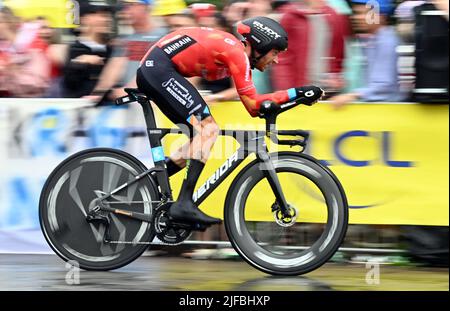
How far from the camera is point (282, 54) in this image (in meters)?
8.85

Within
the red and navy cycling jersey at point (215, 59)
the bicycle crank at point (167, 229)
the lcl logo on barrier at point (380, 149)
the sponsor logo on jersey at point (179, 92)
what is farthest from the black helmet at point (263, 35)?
the lcl logo on barrier at point (380, 149)

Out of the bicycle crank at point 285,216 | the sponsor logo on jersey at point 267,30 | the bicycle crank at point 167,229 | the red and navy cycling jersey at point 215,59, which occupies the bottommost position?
the bicycle crank at point 167,229

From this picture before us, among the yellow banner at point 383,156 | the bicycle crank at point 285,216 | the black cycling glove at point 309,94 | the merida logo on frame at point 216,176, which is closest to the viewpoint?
the black cycling glove at point 309,94

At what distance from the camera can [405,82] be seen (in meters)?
8.61

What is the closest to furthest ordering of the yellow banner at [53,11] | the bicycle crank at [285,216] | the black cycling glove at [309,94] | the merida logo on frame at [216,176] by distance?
the black cycling glove at [309,94] → the bicycle crank at [285,216] → the merida logo on frame at [216,176] → the yellow banner at [53,11]

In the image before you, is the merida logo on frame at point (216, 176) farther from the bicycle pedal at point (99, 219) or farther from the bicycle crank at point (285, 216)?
the bicycle pedal at point (99, 219)

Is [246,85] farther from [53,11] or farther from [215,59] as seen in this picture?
[53,11]

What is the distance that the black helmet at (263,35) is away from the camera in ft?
23.9

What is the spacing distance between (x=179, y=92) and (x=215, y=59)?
35 centimetres

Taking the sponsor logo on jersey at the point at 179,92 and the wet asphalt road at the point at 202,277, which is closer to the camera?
the wet asphalt road at the point at 202,277

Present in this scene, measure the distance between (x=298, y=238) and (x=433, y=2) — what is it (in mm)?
2336

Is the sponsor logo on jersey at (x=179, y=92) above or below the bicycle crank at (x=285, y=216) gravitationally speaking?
above

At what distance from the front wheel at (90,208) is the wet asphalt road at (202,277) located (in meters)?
0.17

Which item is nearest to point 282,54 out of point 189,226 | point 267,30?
point 267,30
